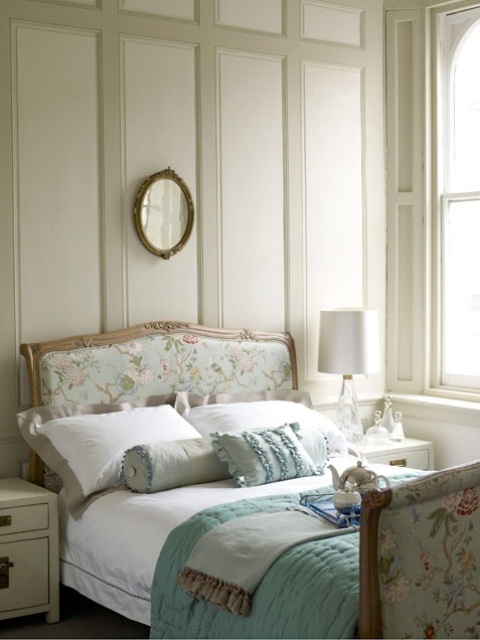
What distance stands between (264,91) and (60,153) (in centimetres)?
120

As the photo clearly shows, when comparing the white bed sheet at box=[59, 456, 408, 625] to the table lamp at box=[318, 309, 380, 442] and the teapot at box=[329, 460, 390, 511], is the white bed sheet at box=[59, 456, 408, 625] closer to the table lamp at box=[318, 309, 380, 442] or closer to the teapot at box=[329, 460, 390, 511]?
the teapot at box=[329, 460, 390, 511]

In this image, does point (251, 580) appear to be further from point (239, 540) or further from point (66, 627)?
point (66, 627)

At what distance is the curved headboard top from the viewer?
423 centimetres

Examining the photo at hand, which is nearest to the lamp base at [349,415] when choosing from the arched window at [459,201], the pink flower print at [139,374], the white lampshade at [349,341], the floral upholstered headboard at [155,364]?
the white lampshade at [349,341]

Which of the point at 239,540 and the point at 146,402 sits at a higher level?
the point at 146,402

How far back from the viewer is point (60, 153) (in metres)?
4.38

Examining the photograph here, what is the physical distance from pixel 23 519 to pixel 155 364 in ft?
3.27

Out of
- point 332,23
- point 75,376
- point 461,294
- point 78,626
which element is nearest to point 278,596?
point 78,626

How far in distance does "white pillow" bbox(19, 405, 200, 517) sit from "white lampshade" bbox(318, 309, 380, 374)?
37.6 inches

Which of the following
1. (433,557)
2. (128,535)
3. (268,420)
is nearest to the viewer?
(433,557)

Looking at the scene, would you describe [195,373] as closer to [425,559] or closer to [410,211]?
[410,211]

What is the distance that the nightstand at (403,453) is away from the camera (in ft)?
15.9

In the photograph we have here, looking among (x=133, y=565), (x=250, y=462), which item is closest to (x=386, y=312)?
(x=250, y=462)

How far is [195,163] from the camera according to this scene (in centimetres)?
478
